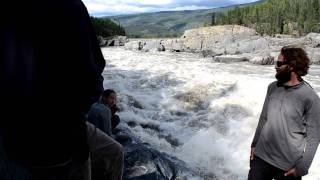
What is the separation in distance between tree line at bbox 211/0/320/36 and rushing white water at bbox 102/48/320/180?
70.5 metres

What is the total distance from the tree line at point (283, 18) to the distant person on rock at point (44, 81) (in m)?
86.1

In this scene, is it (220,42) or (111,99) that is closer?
(111,99)

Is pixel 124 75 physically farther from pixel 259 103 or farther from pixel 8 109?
pixel 8 109

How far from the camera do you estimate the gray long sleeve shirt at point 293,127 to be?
3.85m

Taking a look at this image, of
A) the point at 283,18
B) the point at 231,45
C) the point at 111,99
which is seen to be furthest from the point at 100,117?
the point at 283,18

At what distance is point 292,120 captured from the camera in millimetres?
3896

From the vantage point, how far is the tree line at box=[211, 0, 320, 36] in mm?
88625

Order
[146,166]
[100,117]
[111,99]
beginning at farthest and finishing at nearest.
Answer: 1. [111,99]
2. [146,166]
3. [100,117]

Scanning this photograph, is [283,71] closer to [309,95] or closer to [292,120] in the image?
[309,95]

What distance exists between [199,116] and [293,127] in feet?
31.1

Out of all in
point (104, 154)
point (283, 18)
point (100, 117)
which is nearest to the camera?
point (104, 154)

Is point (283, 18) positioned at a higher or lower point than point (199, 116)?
higher

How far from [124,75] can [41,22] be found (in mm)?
19313

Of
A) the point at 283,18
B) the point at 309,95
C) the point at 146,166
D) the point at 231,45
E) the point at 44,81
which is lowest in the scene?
the point at 231,45
